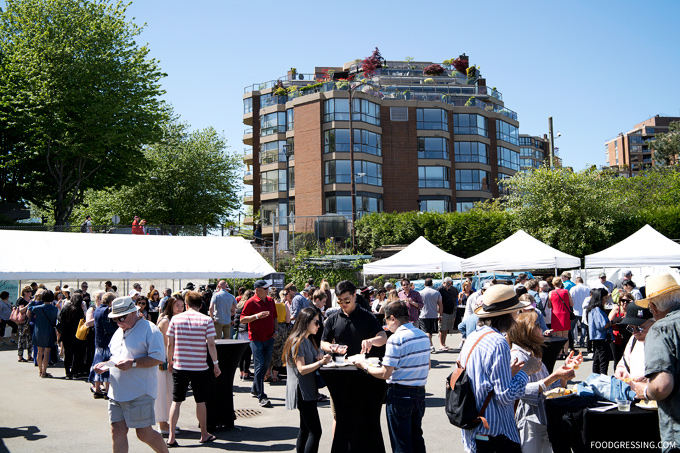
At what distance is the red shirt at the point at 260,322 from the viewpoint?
32.0ft

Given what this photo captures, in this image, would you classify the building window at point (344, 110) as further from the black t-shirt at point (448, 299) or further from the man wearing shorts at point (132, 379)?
the man wearing shorts at point (132, 379)

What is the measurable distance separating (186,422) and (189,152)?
4500 centimetres

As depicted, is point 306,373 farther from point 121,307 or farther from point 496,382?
point 496,382

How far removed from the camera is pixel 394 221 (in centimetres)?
4050

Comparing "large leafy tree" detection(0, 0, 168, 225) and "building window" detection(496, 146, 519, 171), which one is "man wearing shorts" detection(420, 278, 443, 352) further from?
"building window" detection(496, 146, 519, 171)

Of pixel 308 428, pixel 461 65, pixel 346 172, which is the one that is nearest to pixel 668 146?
pixel 461 65

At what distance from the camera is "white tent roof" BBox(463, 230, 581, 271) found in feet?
57.6

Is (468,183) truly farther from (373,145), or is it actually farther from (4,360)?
(4,360)

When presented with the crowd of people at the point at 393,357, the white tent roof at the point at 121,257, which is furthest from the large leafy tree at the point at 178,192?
the crowd of people at the point at 393,357

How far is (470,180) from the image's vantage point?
2274 inches

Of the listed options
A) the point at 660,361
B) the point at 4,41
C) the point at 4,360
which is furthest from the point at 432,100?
the point at 660,361

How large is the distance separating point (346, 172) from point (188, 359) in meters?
44.5

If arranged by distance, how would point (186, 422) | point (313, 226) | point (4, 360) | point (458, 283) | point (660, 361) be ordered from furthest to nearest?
point (313, 226), point (458, 283), point (4, 360), point (186, 422), point (660, 361)

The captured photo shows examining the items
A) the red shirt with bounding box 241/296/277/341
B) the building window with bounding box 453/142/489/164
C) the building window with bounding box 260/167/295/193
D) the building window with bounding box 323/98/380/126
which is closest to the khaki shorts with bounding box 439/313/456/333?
the red shirt with bounding box 241/296/277/341
